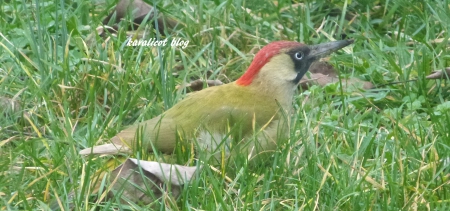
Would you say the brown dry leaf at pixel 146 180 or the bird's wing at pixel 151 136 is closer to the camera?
the brown dry leaf at pixel 146 180

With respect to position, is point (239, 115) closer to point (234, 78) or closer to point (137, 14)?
point (234, 78)

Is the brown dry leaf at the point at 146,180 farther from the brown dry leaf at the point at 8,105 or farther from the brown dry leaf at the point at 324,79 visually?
the brown dry leaf at the point at 324,79

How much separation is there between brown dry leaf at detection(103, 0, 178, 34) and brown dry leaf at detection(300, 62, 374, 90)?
34.4 inches

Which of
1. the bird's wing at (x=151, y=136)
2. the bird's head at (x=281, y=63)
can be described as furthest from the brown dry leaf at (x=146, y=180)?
the bird's head at (x=281, y=63)

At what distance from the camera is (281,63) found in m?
4.37

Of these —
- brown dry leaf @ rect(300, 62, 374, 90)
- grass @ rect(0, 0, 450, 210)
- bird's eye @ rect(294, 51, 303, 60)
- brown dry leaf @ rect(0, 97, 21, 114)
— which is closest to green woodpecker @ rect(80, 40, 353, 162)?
bird's eye @ rect(294, 51, 303, 60)

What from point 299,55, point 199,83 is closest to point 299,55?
point 299,55

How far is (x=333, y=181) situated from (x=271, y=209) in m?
0.30

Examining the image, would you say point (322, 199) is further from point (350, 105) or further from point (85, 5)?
point (85, 5)

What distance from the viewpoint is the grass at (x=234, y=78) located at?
3.42 meters

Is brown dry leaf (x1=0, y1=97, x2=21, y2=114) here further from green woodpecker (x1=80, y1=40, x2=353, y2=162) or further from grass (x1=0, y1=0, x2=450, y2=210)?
green woodpecker (x1=80, y1=40, x2=353, y2=162)

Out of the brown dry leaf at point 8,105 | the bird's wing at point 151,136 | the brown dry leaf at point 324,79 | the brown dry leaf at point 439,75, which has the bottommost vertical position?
the brown dry leaf at point 8,105

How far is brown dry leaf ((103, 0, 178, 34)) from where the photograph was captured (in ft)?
17.6

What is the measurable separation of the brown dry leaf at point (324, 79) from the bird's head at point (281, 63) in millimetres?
251
